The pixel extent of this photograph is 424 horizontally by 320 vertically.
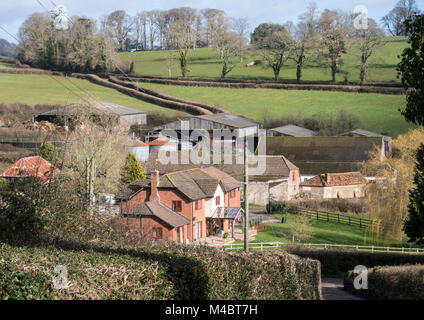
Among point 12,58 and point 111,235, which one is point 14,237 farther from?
point 12,58

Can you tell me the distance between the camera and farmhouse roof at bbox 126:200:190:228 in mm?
34062

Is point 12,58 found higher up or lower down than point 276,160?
higher up

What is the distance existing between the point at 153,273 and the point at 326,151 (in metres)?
59.3

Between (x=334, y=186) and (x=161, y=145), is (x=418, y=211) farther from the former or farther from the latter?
(x=161, y=145)

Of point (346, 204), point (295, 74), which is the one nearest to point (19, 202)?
point (346, 204)

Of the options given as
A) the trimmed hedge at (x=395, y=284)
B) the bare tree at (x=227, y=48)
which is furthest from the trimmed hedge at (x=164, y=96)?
the trimmed hedge at (x=395, y=284)

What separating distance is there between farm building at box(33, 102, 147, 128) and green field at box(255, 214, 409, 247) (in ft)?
68.3

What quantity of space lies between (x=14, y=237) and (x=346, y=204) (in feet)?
145

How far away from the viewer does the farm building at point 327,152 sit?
6550cm

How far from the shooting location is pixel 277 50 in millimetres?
101750

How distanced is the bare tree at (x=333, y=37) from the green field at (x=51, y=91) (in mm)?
31683

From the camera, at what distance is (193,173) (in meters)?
44.8

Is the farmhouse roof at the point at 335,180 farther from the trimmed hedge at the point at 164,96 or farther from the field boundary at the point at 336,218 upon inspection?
the trimmed hedge at the point at 164,96

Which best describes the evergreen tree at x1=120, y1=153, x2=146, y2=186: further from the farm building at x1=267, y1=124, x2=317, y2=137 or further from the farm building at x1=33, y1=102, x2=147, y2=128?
the farm building at x1=267, y1=124, x2=317, y2=137
